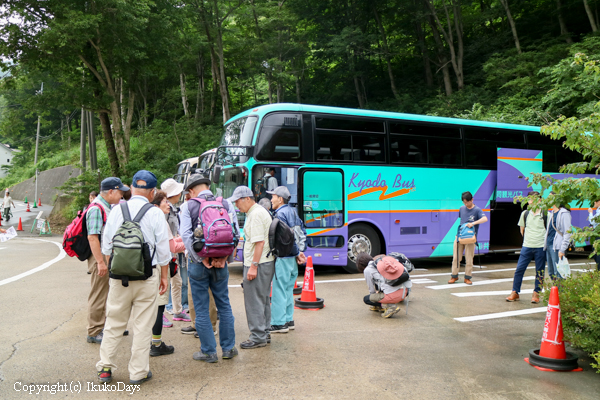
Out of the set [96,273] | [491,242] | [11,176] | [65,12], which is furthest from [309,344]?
[11,176]

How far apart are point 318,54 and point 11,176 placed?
150 feet

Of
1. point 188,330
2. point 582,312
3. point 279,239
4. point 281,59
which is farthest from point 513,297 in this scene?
point 281,59

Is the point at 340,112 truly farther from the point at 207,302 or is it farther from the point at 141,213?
the point at 141,213

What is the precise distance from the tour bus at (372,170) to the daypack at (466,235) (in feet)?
7.03

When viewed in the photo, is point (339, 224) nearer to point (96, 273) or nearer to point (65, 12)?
point (96, 273)

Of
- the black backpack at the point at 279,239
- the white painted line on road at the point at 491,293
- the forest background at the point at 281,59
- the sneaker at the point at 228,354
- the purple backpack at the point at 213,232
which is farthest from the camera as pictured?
the forest background at the point at 281,59

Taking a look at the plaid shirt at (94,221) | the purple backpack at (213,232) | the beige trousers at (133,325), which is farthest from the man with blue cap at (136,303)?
the plaid shirt at (94,221)

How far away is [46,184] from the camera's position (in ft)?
148

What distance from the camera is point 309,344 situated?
18.1 ft

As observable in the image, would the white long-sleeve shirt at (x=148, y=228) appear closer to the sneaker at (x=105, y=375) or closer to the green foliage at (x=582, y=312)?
the sneaker at (x=105, y=375)

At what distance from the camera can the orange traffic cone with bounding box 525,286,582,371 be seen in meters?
4.68

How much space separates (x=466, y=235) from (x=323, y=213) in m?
3.22

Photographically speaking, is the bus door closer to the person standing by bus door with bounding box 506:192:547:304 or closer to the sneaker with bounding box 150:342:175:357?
the person standing by bus door with bounding box 506:192:547:304

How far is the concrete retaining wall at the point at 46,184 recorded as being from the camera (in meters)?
42.8
